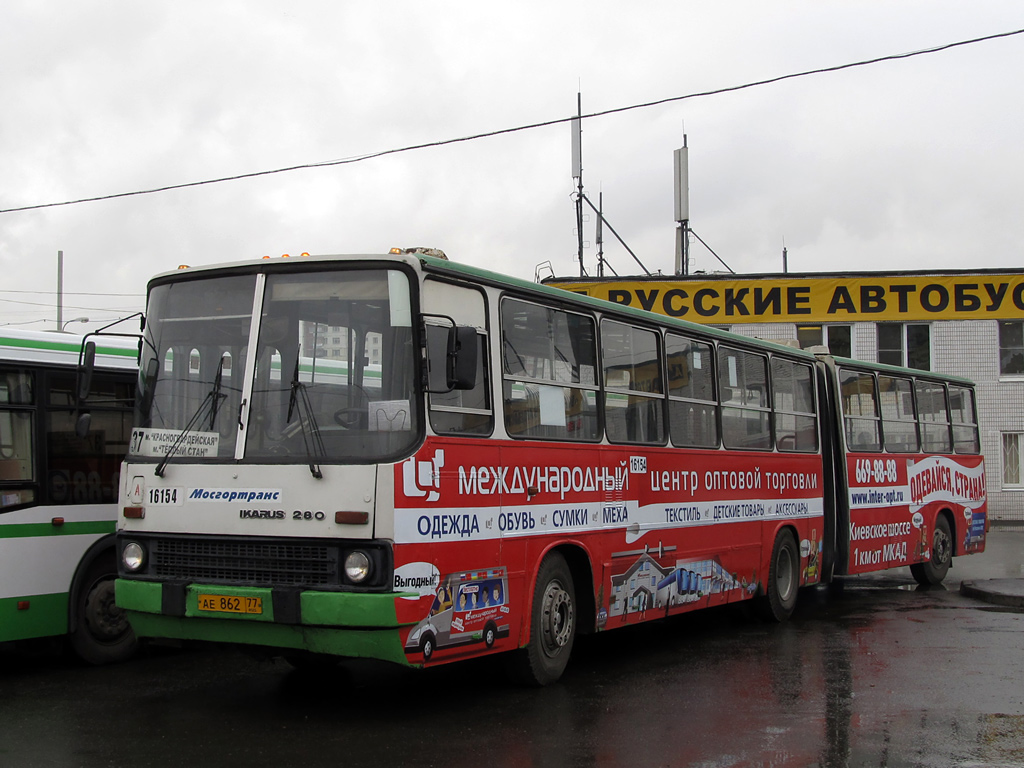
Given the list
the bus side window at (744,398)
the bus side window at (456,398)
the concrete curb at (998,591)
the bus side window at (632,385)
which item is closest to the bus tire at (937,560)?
the concrete curb at (998,591)

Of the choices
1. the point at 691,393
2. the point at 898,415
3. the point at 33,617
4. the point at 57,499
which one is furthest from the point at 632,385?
the point at 898,415

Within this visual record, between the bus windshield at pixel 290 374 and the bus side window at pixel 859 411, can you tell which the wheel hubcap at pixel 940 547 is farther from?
the bus windshield at pixel 290 374

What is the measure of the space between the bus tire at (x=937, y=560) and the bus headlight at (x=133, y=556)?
40.8ft

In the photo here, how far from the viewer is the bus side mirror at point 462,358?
7.46 metres

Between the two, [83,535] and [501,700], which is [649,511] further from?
[83,535]

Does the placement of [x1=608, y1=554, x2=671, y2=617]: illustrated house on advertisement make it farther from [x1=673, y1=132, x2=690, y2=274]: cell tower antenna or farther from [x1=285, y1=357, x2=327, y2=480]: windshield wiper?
[x1=673, y1=132, x2=690, y2=274]: cell tower antenna

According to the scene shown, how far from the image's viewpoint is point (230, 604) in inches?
294

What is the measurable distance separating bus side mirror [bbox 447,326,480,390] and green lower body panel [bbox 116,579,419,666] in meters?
1.44

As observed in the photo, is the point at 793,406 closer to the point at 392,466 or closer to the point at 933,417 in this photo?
the point at 933,417

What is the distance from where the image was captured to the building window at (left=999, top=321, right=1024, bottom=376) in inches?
1145

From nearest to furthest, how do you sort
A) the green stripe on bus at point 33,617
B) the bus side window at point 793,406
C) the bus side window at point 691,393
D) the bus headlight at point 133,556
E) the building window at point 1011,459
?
the bus headlight at point 133,556 → the green stripe on bus at point 33,617 → the bus side window at point 691,393 → the bus side window at point 793,406 → the building window at point 1011,459

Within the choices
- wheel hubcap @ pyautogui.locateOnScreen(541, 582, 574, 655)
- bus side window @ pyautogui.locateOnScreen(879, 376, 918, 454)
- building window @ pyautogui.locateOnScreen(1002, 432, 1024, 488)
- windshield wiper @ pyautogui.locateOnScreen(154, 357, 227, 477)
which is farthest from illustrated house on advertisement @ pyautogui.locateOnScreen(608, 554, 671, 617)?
building window @ pyautogui.locateOnScreen(1002, 432, 1024, 488)

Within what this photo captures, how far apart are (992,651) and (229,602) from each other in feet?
23.9

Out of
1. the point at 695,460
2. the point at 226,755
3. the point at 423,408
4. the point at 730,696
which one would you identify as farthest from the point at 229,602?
the point at 695,460
